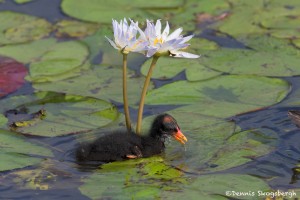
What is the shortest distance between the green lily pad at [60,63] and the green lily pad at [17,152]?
1.44 meters

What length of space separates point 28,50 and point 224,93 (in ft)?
8.00

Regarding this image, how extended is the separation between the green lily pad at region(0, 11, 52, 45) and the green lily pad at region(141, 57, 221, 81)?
5.18 feet

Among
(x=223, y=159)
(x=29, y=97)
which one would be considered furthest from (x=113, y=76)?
(x=223, y=159)

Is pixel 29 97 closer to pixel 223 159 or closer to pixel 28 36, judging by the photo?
pixel 28 36

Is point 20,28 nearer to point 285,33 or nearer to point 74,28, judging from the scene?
point 74,28

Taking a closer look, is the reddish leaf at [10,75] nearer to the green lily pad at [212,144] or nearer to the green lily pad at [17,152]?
the green lily pad at [17,152]

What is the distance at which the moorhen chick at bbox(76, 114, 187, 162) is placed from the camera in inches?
274

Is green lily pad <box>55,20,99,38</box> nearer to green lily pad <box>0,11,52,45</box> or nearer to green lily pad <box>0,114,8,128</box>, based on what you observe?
green lily pad <box>0,11,52,45</box>

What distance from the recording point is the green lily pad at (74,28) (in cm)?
984

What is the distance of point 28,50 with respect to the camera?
9336 millimetres

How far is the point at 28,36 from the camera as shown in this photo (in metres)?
9.71

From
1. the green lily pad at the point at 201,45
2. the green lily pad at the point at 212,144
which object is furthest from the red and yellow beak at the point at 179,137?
the green lily pad at the point at 201,45

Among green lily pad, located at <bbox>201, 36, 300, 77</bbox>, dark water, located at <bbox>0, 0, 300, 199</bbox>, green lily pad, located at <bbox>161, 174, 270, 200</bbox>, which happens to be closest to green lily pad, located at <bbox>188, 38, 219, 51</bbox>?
green lily pad, located at <bbox>201, 36, 300, 77</bbox>

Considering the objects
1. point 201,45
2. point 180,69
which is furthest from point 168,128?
point 201,45
